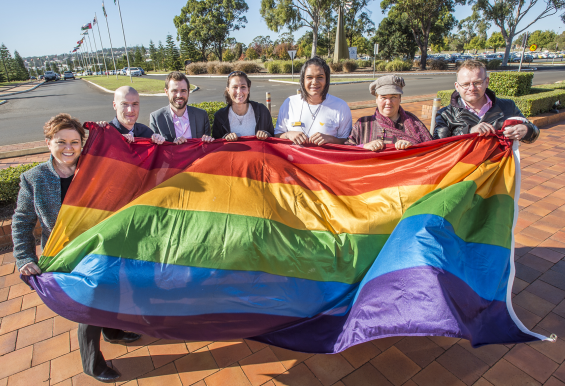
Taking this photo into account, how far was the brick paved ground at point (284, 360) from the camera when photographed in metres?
2.10

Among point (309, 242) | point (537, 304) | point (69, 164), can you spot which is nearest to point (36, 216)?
point (69, 164)

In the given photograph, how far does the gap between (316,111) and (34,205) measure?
91.7 inches

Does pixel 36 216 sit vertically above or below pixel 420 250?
above

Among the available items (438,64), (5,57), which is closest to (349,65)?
(438,64)

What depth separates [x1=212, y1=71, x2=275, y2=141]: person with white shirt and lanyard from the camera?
3.10m

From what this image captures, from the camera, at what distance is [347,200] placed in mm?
2506

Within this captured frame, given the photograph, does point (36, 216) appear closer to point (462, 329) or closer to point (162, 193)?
point (162, 193)

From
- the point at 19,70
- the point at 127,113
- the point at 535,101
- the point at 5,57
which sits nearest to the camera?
the point at 127,113

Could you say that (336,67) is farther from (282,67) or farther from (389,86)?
(389,86)

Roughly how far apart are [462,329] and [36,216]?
2606 millimetres

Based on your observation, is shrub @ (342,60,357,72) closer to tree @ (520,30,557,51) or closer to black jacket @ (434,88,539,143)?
black jacket @ (434,88,539,143)

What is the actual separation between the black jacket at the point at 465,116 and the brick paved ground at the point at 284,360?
150 centimetres

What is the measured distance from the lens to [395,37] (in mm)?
36250

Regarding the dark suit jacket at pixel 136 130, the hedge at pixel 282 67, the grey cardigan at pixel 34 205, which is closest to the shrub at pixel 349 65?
the hedge at pixel 282 67
